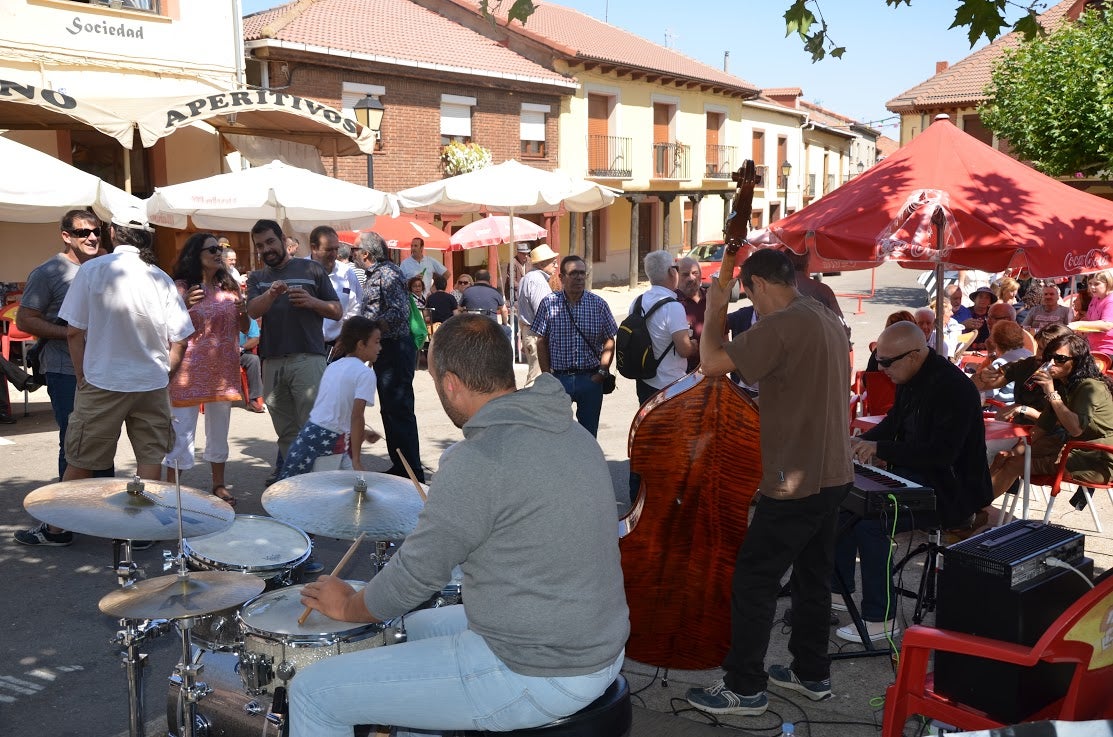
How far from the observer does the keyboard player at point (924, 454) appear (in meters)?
4.48

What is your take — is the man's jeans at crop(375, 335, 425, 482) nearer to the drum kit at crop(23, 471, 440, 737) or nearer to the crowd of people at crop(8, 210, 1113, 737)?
the crowd of people at crop(8, 210, 1113, 737)

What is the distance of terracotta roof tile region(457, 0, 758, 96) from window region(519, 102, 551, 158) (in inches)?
73.9

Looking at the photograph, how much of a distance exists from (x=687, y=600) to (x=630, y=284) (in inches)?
1015

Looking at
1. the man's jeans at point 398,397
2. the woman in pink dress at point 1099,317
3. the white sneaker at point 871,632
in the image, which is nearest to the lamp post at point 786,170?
the woman in pink dress at point 1099,317

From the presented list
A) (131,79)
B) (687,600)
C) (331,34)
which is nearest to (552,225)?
(331,34)

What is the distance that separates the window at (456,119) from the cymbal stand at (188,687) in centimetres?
2063

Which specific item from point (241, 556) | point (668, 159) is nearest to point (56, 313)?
point (241, 556)

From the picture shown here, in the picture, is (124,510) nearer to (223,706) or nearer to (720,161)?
(223,706)

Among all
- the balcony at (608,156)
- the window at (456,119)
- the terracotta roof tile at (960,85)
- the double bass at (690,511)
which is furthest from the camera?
the terracotta roof tile at (960,85)

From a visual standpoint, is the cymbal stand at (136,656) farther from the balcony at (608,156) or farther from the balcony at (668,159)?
the balcony at (668,159)

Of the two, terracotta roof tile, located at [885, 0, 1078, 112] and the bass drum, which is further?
terracotta roof tile, located at [885, 0, 1078, 112]

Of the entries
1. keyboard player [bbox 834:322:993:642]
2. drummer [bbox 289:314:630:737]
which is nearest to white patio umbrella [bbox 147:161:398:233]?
keyboard player [bbox 834:322:993:642]

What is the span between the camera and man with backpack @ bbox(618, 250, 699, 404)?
21.3 feet

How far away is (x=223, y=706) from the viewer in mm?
3236
